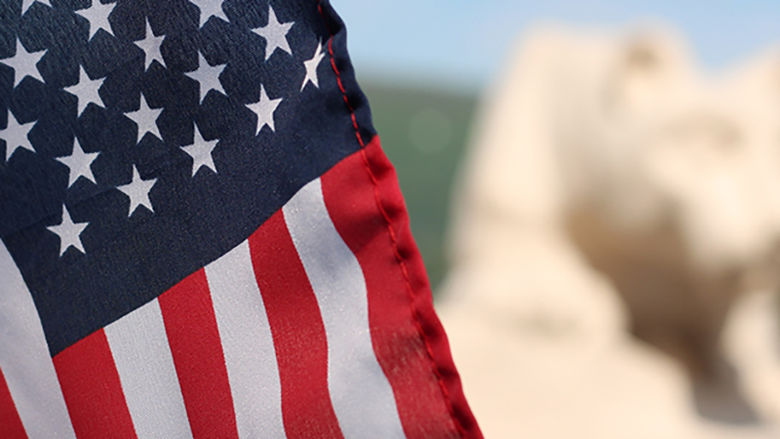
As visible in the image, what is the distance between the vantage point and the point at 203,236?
0.55 m

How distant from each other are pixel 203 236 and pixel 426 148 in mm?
8451

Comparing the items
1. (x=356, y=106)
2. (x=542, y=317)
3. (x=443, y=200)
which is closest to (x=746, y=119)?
(x=542, y=317)

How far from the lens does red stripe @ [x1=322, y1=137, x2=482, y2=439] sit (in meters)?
0.51

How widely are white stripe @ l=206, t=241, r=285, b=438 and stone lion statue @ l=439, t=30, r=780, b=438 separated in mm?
2052

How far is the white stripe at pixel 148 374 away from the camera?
56cm

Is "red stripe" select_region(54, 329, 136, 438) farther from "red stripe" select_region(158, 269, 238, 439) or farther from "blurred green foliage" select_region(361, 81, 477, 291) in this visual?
"blurred green foliage" select_region(361, 81, 477, 291)

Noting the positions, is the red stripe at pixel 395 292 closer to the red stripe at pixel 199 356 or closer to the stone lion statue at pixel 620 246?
the red stripe at pixel 199 356

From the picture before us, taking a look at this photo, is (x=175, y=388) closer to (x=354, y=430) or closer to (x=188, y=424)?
(x=188, y=424)

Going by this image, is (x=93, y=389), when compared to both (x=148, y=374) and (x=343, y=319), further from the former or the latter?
(x=343, y=319)

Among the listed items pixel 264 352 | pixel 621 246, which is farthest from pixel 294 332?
pixel 621 246

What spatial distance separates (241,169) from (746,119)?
106 inches

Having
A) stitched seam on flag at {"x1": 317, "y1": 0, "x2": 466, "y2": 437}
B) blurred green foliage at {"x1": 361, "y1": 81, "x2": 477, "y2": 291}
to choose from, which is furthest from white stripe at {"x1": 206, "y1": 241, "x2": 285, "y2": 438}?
blurred green foliage at {"x1": 361, "y1": 81, "x2": 477, "y2": 291}

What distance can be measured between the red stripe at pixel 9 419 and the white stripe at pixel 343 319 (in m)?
0.23

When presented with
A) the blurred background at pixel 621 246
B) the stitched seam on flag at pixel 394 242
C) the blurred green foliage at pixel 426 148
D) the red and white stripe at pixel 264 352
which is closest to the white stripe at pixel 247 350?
the red and white stripe at pixel 264 352
